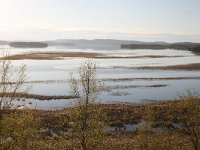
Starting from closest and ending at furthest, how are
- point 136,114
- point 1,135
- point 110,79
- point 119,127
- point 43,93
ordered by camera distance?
point 1,135 → point 119,127 → point 136,114 → point 43,93 → point 110,79

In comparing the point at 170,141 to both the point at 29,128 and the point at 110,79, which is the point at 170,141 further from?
the point at 110,79

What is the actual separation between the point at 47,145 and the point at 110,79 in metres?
57.9

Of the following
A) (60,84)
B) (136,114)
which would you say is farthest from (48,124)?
(60,84)

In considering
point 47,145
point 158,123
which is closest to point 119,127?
point 158,123

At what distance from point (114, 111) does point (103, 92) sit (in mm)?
20562

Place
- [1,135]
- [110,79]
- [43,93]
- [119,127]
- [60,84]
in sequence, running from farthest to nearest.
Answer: [110,79]
[60,84]
[43,93]
[119,127]
[1,135]

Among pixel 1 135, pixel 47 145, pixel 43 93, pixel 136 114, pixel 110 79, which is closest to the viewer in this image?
pixel 1 135

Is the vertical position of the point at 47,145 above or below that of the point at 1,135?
below

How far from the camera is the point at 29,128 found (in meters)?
25.4

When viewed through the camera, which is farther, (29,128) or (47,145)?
(47,145)

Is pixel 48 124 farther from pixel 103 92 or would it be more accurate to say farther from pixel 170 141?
pixel 103 92

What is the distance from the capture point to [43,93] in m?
78.6

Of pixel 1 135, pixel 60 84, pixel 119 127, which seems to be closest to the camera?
pixel 1 135

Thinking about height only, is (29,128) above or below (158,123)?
above
